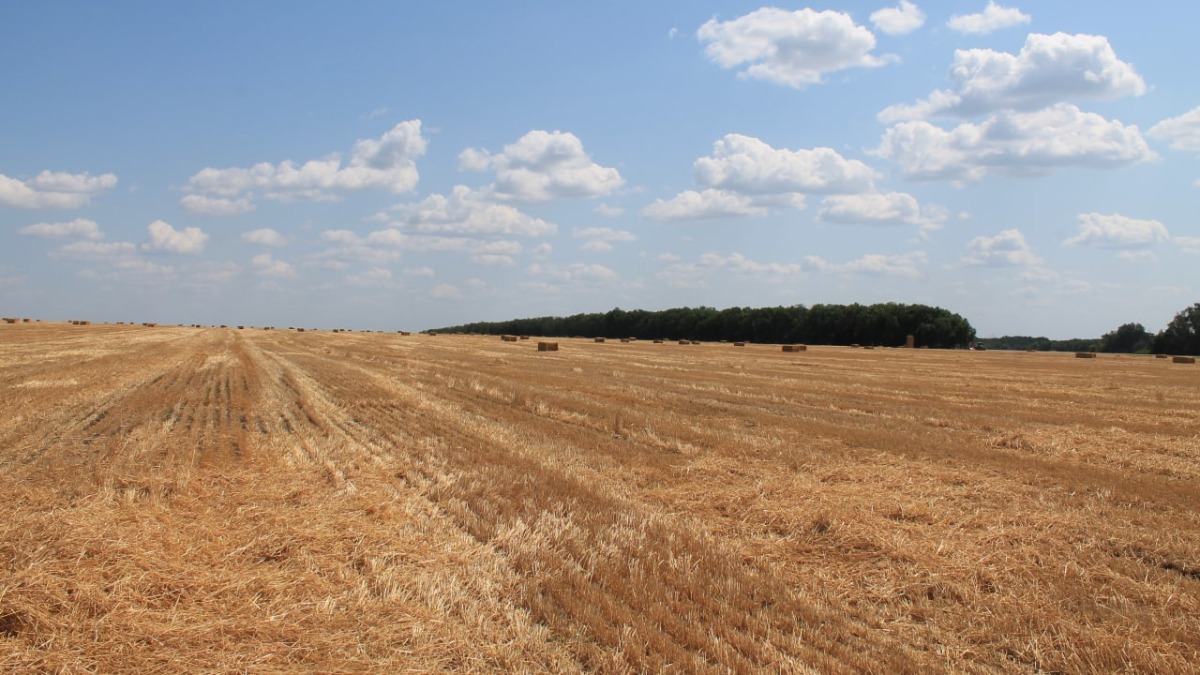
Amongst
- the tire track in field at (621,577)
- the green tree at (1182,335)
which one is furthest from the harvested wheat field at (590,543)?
the green tree at (1182,335)

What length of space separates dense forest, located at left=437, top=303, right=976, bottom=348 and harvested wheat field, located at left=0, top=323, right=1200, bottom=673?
85.5 m

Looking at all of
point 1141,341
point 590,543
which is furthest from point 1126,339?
point 590,543

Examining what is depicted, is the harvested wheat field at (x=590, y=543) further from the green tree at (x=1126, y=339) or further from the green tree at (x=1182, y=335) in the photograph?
the green tree at (x=1126, y=339)

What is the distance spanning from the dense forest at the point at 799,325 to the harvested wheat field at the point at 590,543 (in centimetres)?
8553

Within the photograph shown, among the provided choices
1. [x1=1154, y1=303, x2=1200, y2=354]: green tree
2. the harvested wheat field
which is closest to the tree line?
[x1=1154, y1=303, x2=1200, y2=354]: green tree

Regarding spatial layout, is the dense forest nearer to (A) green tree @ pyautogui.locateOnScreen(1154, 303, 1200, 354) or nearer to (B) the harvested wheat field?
(A) green tree @ pyautogui.locateOnScreen(1154, 303, 1200, 354)

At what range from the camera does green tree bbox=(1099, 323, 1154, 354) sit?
338ft

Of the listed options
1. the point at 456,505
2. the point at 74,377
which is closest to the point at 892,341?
the point at 74,377

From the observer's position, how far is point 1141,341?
338 ft

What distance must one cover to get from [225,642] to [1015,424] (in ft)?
47.0

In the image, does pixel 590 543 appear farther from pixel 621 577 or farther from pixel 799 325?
pixel 799 325

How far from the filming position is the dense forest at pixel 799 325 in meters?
95.6

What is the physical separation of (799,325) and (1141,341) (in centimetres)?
4279

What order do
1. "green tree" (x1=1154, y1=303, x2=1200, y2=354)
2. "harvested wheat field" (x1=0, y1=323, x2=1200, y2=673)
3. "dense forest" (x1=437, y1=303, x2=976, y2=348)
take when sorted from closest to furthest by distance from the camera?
1. "harvested wheat field" (x1=0, y1=323, x2=1200, y2=673)
2. "green tree" (x1=1154, y1=303, x2=1200, y2=354)
3. "dense forest" (x1=437, y1=303, x2=976, y2=348)
